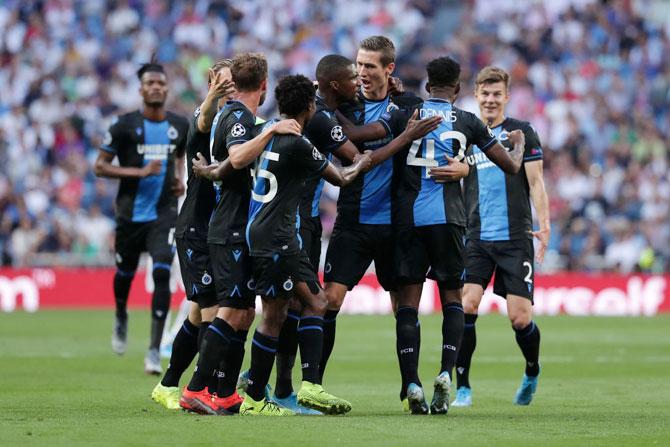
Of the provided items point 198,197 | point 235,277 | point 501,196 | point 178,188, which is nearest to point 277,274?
point 235,277

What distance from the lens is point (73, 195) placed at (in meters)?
26.4

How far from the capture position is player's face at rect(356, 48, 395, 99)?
958 centimetres

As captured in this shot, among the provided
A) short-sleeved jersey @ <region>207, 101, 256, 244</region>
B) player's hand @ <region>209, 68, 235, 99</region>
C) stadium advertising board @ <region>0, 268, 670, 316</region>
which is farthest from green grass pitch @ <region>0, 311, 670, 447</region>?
stadium advertising board @ <region>0, 268, 670, 316</region>

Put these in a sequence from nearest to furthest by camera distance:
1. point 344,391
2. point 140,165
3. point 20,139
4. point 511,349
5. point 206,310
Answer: point 206,310 → point 344,391 → point 140,165 → point 511,349 → point 20,139

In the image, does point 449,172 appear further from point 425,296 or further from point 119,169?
point 425,296

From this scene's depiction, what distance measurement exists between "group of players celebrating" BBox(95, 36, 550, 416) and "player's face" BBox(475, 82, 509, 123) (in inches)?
0.5

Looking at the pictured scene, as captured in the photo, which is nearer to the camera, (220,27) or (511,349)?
(511,349)

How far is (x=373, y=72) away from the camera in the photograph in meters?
9.62

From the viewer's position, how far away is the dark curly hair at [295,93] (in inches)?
348

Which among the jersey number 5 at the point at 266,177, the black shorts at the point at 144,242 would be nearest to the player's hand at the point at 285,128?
the jersey number 5 at the point at 266,177

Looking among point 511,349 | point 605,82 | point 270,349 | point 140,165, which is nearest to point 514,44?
point 605,82

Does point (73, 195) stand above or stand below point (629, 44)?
below

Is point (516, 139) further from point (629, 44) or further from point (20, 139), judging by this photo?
point (629, 44)

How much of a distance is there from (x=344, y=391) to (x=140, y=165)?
158 inches
